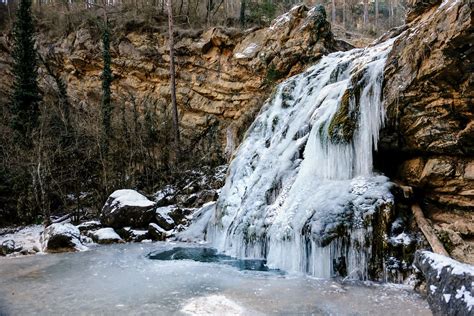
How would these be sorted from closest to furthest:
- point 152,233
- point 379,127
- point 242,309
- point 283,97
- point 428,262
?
point 428,262, point 242,309, point 379,127, point 152,233, point 283,97

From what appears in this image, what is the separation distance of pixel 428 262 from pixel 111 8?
1071 inches

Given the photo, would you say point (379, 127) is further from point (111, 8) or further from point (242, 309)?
point (111, 8)

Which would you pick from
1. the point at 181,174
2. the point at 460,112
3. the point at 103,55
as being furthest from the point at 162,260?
the point at 103,55

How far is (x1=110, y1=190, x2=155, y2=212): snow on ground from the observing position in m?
12.2

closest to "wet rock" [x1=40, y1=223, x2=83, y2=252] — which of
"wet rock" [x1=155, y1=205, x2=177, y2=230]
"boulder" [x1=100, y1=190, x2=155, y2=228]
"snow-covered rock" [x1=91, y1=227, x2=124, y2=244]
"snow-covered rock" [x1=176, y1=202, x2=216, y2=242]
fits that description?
"snow-covered rock" [x1=91, y1=227, x2=124, y2=244]

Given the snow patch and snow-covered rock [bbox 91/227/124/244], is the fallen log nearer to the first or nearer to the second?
the snow patch

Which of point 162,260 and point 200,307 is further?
point 162,260

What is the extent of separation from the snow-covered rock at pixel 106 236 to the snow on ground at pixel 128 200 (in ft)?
2.75

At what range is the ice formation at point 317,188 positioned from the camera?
725cm

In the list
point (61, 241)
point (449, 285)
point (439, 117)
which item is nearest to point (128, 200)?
point (61, 241)

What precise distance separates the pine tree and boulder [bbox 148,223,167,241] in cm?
785

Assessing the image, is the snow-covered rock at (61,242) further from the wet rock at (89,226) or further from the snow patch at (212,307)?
the snow patch at (212,307)

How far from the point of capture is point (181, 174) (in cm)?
1664

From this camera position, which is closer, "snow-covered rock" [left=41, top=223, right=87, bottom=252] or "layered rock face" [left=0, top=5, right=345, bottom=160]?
"snow-covered rock" [left=41, top=223, right=87, bottom=252]
